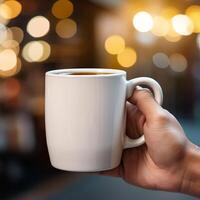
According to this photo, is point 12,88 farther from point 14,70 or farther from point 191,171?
point 191,171

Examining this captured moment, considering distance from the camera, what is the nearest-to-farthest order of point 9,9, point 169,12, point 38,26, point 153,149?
point 153,149, point 9,9, point 38,26, point 169,12

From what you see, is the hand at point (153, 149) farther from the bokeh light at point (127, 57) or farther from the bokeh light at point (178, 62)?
the bokeh light at point (178, 62)

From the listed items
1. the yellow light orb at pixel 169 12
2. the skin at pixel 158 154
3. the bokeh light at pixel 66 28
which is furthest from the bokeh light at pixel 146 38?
the skin at pixel 158 154

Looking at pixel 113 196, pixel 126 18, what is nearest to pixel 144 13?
pixel 126 18

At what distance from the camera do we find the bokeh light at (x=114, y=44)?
2000 millimetres

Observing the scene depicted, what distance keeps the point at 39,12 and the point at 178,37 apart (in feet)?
2.27

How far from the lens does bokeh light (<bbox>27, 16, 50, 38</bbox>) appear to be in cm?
181

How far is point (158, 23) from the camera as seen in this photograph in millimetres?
2021

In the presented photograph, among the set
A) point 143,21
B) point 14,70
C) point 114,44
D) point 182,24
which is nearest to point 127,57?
point 114,44

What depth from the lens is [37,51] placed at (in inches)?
75.7

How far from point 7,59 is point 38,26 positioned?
0.20 m

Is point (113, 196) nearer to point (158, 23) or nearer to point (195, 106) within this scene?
point (195, 106)

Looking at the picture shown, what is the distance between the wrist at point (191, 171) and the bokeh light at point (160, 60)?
54.5 inches

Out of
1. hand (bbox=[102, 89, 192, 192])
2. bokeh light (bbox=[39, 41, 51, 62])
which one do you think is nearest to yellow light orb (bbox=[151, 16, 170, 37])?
bokeh light (bbox=[39, 41, 51, 62])
